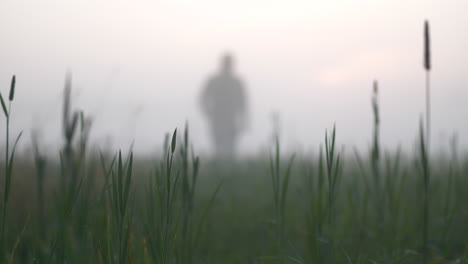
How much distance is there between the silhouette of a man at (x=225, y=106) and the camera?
1262 centimetres

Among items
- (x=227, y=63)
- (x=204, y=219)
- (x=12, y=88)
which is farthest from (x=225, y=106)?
(x=12, y=88)

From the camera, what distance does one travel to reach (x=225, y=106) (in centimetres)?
1267

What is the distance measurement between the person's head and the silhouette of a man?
363 millimetres

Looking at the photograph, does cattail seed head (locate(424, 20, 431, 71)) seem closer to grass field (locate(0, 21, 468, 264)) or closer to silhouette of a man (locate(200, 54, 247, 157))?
grass field (locate(0, 21, 468, 264))

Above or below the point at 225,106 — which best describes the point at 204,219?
below

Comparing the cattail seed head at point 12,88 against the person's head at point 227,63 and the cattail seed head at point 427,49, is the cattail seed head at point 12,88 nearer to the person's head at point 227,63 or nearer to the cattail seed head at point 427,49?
the cattail seed head at point 427,49

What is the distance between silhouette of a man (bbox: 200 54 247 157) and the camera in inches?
497

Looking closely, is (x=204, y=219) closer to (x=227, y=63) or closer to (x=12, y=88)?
(x=12, y=88)

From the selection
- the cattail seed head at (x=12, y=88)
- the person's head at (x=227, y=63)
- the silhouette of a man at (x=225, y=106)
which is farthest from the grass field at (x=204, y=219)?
the person's head at (x=227, y=63)

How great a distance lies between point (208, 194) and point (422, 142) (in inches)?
128

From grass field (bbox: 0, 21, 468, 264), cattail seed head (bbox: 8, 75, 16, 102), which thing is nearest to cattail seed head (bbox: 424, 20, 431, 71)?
grass field (bbox: 0, 21, 468, 264)

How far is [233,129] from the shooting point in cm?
1272

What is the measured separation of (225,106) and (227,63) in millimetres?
1986

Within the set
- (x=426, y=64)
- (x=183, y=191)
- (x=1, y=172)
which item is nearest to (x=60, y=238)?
(x=183, y=191)
